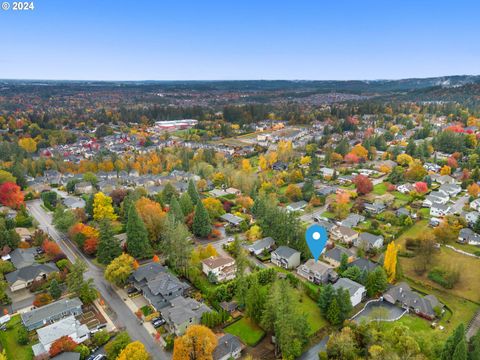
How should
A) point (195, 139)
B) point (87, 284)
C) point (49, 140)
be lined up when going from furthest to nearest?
point (195, 139), point (49, 140), point (87, 284)

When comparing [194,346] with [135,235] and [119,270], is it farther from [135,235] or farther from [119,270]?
[135,235]

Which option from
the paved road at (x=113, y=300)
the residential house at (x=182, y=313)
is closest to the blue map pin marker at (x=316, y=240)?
the residential house at (x=182, y=313)

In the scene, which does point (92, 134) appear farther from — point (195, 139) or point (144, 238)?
point (144, 238)

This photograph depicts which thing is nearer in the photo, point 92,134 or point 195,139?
point 195,139

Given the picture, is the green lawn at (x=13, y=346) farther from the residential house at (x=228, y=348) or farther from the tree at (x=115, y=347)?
the residential house at (x=228, y=348)

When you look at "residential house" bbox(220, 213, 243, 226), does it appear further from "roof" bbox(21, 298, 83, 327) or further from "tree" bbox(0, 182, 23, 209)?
"tree" bbox(0, 182, 23, 209)

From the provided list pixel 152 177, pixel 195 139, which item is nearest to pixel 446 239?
pixel 152 177
